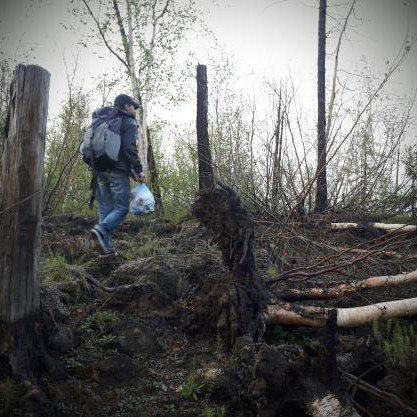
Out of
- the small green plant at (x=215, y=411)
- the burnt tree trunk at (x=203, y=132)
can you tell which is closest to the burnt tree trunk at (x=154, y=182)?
the burnt tree trunk at (x=203, y=132)

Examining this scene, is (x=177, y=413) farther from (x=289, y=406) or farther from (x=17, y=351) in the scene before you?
(x=17, y=351)

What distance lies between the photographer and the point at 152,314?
375 cm

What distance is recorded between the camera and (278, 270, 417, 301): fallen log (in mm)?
4055

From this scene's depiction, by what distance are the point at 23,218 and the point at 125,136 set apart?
2.32 meters

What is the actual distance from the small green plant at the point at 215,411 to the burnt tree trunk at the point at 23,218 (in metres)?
1.16

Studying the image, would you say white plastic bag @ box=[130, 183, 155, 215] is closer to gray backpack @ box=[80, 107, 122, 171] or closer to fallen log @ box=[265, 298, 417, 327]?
gray backpack @ box=[80, 107, 122, 171]

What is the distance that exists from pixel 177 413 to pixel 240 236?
169 centimetres

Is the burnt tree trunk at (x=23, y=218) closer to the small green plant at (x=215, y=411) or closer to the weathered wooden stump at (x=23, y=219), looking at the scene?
the weathered wooden stump at (x=23, y=219)

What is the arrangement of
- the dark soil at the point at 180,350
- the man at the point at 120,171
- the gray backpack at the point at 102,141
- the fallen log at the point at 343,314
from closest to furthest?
1. the dark soil at the point at 180,350
2. the fallen log at the point at 343,314
3. the gray backpack at the point at 102,141
4. the man at the point at 120,171

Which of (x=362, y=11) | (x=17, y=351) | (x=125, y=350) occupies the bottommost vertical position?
(x=125, y=350)

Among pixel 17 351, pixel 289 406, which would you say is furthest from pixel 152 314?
pixel 289 406

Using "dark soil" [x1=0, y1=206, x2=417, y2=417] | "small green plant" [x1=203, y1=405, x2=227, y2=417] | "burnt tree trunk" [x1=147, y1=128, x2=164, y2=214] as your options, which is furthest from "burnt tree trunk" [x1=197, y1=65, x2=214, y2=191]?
"small green plant" [x1=203, y1=405, x2=227, y2=417]

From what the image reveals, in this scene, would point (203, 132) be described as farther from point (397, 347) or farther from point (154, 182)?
point (397, 347)

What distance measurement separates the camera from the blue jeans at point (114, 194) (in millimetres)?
4672
